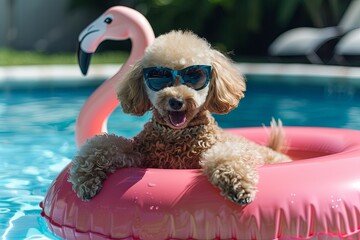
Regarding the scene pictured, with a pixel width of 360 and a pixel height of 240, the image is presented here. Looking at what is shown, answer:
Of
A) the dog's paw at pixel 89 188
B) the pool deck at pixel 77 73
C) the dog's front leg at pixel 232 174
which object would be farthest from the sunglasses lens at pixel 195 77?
the pool deck at pixel 77 73

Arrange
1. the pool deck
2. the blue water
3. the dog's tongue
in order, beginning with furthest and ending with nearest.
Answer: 1. the pool deck
2. the blue water
3. the dog's tongue

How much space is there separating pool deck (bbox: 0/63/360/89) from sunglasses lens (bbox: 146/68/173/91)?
7.04 metres

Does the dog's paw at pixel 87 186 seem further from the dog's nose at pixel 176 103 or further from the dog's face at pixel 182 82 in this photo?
the dog's nose at pixel 176 103

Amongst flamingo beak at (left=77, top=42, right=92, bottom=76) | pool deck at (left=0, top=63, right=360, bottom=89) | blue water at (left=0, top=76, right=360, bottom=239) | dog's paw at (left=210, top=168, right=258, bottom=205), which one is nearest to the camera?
dog's paw at (left=210, top=168, right=258, bottom=205)

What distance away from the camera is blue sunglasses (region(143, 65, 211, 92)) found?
241 centimetres

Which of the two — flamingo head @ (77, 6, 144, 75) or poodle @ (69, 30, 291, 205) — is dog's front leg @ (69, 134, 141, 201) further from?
flamingo head @ (77, 6, 144, 75)

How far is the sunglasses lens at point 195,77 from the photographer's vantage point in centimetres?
241

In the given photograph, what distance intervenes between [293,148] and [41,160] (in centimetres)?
219

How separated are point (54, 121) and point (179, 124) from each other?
182 inches

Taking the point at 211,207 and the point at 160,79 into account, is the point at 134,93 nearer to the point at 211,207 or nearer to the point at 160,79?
the point at 160,79

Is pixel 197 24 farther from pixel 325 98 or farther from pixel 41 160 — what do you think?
pixel 41 160

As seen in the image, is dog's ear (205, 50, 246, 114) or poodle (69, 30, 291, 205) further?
dog's ear (205, 50, 246, 114)

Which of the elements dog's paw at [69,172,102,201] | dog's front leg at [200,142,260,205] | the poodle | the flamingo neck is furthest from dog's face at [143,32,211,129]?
the flamingo neck

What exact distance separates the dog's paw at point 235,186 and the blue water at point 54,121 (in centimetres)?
126
